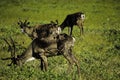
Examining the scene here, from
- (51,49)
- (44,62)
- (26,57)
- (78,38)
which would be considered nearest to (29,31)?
(78,38)

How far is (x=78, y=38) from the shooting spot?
22.5 m

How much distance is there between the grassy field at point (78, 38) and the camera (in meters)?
13.5

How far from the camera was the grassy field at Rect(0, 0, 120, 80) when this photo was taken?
44.3 ft

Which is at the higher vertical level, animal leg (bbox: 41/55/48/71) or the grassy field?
animal leg (bbox: 41/55/48/71)

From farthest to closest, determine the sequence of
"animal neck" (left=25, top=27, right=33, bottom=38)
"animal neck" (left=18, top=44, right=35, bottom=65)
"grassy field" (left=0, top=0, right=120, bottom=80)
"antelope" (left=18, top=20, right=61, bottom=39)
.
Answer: "animal neck" (left=25, top=27, right=33, bottom=38), "antelope" (left=18, top=20, right=61, bottom=39), "animal neck" (left=18, top=44, right=35, bottom=65), "grassy field" (left=0, top=0, right=120, bottom=80)

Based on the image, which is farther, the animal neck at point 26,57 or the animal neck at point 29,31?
the animal neck at point 29,31

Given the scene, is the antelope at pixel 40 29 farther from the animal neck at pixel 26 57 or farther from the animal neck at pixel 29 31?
the animal neck at pixel 26 57

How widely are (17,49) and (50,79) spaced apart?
22.8ft

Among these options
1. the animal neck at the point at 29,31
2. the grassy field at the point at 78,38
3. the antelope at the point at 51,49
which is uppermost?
the antelope at the point at 51,49

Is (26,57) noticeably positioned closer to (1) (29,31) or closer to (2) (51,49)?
(2) (51,49)

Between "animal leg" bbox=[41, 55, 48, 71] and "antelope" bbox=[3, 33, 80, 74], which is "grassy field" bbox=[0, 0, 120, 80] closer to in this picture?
"animal leg" bbox=[41, 55, 48, 71]

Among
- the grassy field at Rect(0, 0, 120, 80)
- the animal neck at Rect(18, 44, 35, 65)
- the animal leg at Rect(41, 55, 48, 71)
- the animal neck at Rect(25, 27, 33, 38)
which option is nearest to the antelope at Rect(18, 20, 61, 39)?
the animal neck at Rect(25, 27, 33, 38)

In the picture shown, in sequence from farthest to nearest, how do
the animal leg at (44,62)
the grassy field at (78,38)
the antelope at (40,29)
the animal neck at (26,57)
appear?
the antelope at (40,29) → the animal neck at (26,57) → the animal leg at (44,62) → the grassy field at (78,38)

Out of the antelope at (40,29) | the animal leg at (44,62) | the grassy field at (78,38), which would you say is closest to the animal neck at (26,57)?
the grassy field at (78,38)
